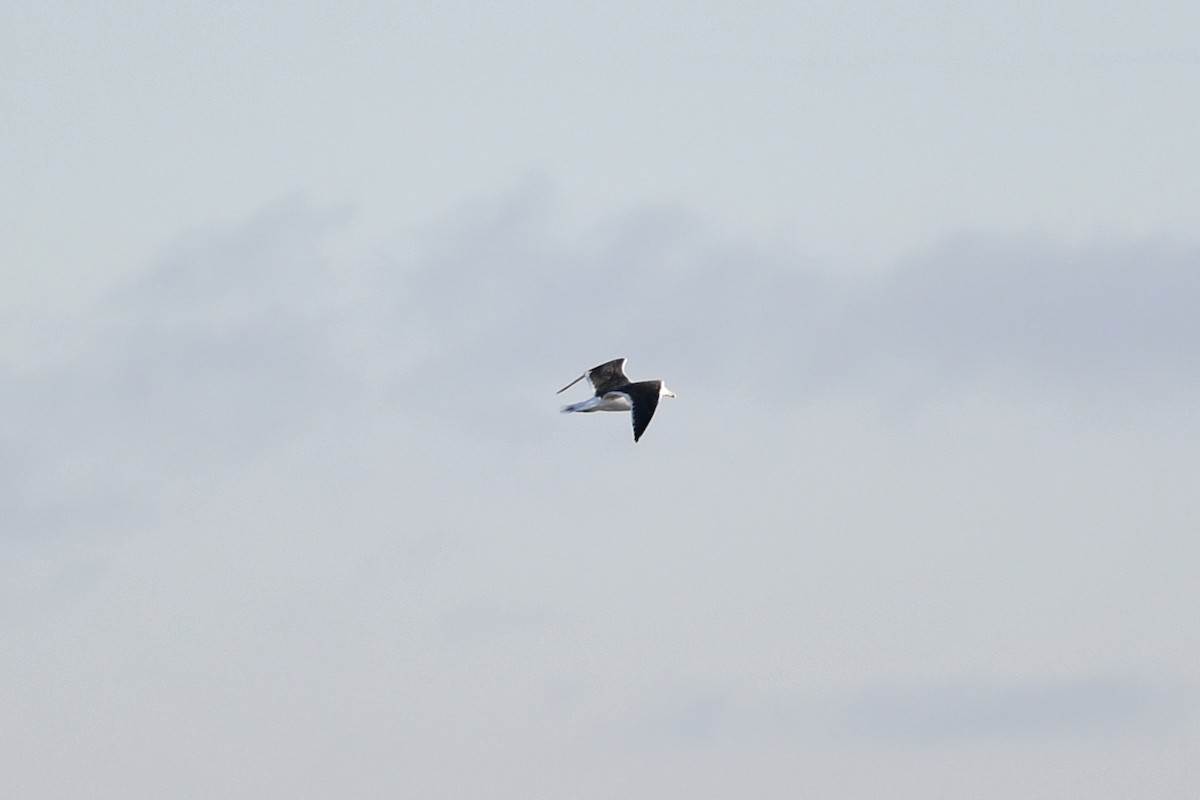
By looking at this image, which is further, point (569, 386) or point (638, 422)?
point (569, 386)

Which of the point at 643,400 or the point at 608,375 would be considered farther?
the point at 608,375

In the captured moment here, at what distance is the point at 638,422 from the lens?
107250 mm

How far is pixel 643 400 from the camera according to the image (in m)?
112

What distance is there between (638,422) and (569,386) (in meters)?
14.2

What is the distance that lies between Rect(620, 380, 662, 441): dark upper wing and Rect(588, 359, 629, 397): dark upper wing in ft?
11.9

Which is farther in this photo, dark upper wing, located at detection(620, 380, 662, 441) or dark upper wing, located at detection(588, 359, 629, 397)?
dark upper wing, located at detection(588, 359, 629, 397)

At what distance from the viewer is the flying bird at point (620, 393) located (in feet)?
361

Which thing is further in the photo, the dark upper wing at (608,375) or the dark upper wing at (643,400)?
the dark upper wing at (608,375)

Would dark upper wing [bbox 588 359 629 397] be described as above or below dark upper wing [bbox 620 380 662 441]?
above

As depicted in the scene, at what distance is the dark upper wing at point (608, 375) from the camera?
399ft

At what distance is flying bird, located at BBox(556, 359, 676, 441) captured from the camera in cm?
11006

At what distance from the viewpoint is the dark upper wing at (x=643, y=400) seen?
351ft

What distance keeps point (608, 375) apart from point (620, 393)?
550cm

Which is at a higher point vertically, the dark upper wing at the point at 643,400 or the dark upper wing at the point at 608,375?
the dark upper wing at the point at 608,375
